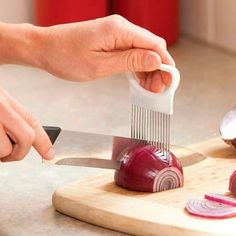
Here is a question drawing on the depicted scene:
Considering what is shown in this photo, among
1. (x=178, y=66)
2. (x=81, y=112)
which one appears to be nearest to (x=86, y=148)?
(x=81, y=112)

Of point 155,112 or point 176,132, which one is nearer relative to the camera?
point 155,112

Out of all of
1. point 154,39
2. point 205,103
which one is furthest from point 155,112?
point 205,103

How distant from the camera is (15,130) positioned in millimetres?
989

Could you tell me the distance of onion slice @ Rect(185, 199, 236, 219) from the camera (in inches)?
39.9

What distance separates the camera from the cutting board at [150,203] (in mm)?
1005

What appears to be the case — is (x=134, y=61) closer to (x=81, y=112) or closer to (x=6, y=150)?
(x=6, y=150)

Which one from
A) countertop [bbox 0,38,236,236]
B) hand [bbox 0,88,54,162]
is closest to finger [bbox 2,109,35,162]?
hand [bbox 0,88,54,162]

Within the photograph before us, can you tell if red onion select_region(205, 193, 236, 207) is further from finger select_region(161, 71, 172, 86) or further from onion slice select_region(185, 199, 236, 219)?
finger select_region(161, 71, 172, 86)

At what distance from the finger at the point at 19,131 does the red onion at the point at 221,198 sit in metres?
0.19

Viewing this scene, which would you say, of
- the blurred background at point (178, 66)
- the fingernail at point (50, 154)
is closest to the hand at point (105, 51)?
the fingernail at point (50, 154)

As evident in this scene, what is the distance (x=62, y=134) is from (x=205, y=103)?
425 millimetres

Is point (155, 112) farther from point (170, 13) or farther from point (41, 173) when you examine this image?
point (170, 13)

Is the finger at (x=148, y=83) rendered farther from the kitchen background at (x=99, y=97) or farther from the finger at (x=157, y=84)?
the kitchen background at (x=99, y=97)

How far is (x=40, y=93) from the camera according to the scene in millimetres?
1593
